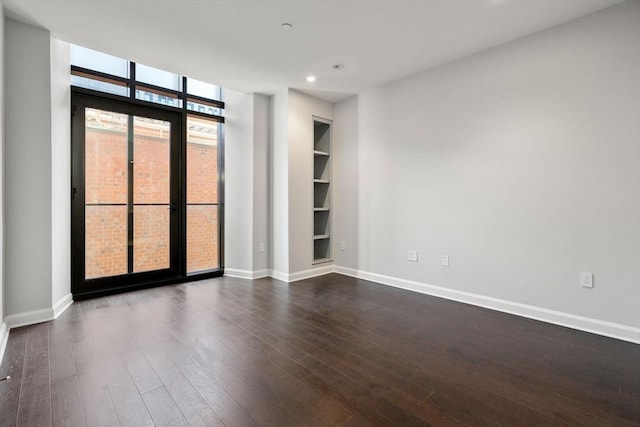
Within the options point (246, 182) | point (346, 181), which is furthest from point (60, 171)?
point (346, 181)

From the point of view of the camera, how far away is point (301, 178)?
4.34 m

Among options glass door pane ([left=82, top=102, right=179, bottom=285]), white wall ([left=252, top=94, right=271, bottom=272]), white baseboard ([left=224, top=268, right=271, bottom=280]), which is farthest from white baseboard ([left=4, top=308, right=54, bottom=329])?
white wall ([left=252, top=94, right=271, bottom=272])

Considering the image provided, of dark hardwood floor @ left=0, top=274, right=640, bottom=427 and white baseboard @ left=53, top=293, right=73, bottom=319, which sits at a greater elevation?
white baseboard @ left=53, top=293, right=73, bottom=319

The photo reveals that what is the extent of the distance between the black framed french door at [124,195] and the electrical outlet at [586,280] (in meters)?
4.47

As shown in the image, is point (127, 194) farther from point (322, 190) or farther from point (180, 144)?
point (322, 190)

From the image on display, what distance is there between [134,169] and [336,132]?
2872 millimetres

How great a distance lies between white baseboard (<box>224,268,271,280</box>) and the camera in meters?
4.29

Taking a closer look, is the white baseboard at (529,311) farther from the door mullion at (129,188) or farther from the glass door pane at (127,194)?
the door mullion at (129,188)

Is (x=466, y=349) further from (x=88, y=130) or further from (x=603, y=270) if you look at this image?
(x=88, y=130)

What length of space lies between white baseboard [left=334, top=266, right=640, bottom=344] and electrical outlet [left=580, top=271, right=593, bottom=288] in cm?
28

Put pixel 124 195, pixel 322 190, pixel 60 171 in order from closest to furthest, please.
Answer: pixel 60 171 < pixel 124 195 < pixel 322 190

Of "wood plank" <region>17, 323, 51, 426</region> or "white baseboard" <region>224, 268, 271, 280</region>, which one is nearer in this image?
"wood plank" <region>17, 323, 51, 426</region>

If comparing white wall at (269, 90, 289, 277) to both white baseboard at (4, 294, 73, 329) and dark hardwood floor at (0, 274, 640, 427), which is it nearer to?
dark hardwood floor at (0, 274, 640, 427)

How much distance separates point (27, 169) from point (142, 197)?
122 centimetres
